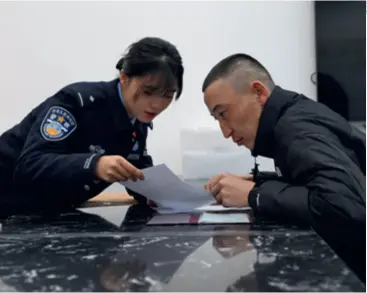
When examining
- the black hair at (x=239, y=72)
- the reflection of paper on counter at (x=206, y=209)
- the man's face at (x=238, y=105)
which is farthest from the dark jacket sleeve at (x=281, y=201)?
→ the black hair at (x=239, y=72)

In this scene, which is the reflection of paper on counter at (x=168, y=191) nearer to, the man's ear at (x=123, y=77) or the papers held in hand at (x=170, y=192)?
the papers held in hand at (x=170, y=192)

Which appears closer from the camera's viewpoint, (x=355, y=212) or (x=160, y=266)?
(x=160, y=266)

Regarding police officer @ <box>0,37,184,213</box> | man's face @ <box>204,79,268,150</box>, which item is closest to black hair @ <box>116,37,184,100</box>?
police officer @ <box>0,37,184,213</box>

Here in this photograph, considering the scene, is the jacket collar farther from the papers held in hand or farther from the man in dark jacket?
the papers held in hand

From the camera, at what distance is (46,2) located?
2689 millimetres

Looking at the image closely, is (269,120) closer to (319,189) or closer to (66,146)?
(319,189)

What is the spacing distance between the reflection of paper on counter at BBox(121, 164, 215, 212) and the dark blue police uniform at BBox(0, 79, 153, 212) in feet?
0.41

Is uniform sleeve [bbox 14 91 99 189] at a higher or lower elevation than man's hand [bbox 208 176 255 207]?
higher

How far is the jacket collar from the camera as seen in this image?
125 cm

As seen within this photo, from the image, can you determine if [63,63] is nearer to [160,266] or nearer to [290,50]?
[290,50]

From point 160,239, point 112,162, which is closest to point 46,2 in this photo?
point 112,162

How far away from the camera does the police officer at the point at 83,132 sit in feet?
4.35

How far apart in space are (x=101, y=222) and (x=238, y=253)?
46cm

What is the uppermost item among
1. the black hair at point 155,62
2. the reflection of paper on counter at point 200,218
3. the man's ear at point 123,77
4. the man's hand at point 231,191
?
the black hair at point 155,62
